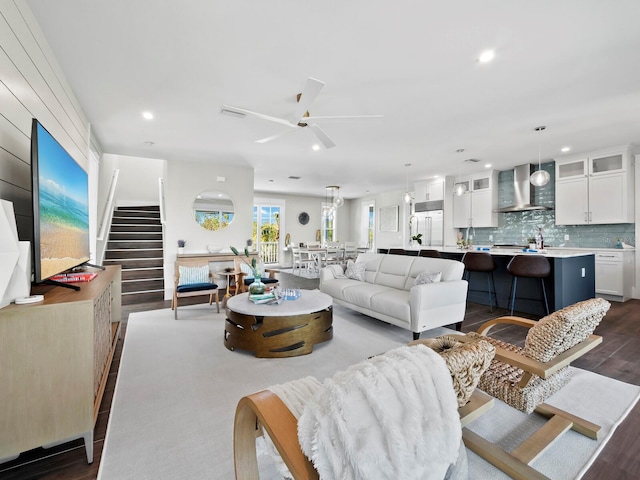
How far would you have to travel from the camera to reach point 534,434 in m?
1.70

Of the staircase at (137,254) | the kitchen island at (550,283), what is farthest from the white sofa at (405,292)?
the staircase at (137,254)

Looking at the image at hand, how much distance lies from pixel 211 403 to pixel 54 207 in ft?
5.42

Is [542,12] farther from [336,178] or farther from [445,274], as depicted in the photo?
[336,178]

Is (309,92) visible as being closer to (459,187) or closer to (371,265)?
(371,265)

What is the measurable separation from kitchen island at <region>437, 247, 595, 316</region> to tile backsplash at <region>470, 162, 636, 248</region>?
1.36m

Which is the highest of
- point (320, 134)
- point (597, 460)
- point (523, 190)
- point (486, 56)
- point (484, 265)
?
point (486, 56)

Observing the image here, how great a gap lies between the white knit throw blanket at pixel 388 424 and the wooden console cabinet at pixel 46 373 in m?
1.39

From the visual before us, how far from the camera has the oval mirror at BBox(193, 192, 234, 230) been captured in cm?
596

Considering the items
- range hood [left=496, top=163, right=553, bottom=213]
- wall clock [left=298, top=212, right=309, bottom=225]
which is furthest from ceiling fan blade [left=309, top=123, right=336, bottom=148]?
wall clock [left=298, top=212, right=309, bottom=225]

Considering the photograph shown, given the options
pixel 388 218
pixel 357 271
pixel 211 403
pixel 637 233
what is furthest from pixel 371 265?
pixel 388 218

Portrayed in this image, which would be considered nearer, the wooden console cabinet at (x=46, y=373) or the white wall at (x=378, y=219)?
the wooden console cabinet at (x=46, y=373)

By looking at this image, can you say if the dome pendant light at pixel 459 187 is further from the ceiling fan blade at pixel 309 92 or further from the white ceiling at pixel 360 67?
the ceiling fan blade at pixel 309 92

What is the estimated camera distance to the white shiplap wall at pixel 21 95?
1686mm

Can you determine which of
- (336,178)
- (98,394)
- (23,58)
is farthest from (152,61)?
(336,178)
